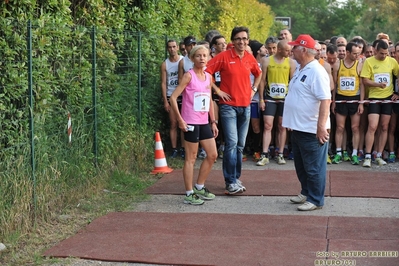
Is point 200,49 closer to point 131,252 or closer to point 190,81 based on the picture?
point 190,81

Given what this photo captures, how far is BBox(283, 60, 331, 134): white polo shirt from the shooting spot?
8453mm

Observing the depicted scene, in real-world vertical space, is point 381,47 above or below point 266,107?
above

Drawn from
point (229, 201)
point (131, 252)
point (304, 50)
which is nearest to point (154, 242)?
point (131, 252)

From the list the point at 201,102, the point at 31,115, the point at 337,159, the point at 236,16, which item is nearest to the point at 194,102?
the point at 201,102

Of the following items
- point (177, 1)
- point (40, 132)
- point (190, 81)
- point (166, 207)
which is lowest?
point (166, 207)

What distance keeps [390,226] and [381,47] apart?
499 centimetres

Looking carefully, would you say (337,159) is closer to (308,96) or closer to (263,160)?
(263,160)

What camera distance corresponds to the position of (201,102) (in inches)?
359

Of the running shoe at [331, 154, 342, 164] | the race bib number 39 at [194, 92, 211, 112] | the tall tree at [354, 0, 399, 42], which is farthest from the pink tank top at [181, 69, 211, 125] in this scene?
the tall tree at [354, 0, 399, 42]

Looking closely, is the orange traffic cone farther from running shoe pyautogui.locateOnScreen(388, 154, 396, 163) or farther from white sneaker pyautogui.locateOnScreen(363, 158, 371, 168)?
running shoe pyautogui.locateOnScreen(388, 154, 396, 163)

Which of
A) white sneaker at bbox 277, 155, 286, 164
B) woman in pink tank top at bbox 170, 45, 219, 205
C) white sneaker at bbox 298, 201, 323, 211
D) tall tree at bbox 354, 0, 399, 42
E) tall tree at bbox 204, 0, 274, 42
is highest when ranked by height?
tall tree at bbox 354, 0, 399, 42

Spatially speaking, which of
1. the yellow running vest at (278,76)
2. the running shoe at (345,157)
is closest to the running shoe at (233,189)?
the yellow running vest at (278,76)

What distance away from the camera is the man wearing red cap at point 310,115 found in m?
8.45

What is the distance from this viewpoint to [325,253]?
6.83m
